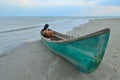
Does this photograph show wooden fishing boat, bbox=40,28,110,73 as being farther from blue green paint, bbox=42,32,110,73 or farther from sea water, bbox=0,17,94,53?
sea water, bbox=0,17,94,53

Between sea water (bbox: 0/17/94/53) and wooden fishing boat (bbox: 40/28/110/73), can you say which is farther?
sea water (bbox: 0/17/94/53)

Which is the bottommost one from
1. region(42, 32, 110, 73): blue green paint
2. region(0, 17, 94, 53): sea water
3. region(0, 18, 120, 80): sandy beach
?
region(0, 17, 94, 53): sea water

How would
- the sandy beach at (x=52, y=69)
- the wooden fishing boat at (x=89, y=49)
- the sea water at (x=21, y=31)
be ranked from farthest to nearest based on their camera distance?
the sea water at (x=21, y=31) < the sandy beach at (x=52, y=69) < the wooden fishing boat at (x=89, y=49)

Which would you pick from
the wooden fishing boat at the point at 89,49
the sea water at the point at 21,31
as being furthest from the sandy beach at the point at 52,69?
the sea water at the point at 21,31

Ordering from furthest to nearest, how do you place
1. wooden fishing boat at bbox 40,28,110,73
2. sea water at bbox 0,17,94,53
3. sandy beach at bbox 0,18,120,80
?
sea water at bbox 0,17,94,53
sandy beach at bbox 0,18,120,80
wooden fishing boat at bbox 40,28,110,73

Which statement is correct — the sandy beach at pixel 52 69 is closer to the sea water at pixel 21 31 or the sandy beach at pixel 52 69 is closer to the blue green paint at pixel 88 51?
the blue green paint at pixel 88 51

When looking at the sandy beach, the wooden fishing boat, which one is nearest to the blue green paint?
the wooden fishing boat

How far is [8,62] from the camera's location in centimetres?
784

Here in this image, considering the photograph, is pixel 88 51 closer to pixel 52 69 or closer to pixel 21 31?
pixel 52 69

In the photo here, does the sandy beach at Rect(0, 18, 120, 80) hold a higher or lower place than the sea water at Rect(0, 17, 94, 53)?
higher

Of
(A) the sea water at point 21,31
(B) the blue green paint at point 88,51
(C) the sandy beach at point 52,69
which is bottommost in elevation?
(A) the sea water at point 21,31

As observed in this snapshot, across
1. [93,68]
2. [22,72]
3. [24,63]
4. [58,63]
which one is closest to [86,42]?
[93,68]

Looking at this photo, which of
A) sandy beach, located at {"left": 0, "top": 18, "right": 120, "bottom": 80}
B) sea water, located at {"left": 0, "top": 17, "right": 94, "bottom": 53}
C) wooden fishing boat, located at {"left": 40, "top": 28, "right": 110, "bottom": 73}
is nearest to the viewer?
wooden fishing boat, located at {"left": 40, "top": 28, "right": 110, "bottom": 73}

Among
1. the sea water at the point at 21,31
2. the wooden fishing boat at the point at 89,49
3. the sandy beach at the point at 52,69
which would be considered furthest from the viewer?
the sea water at the point at 21,31
